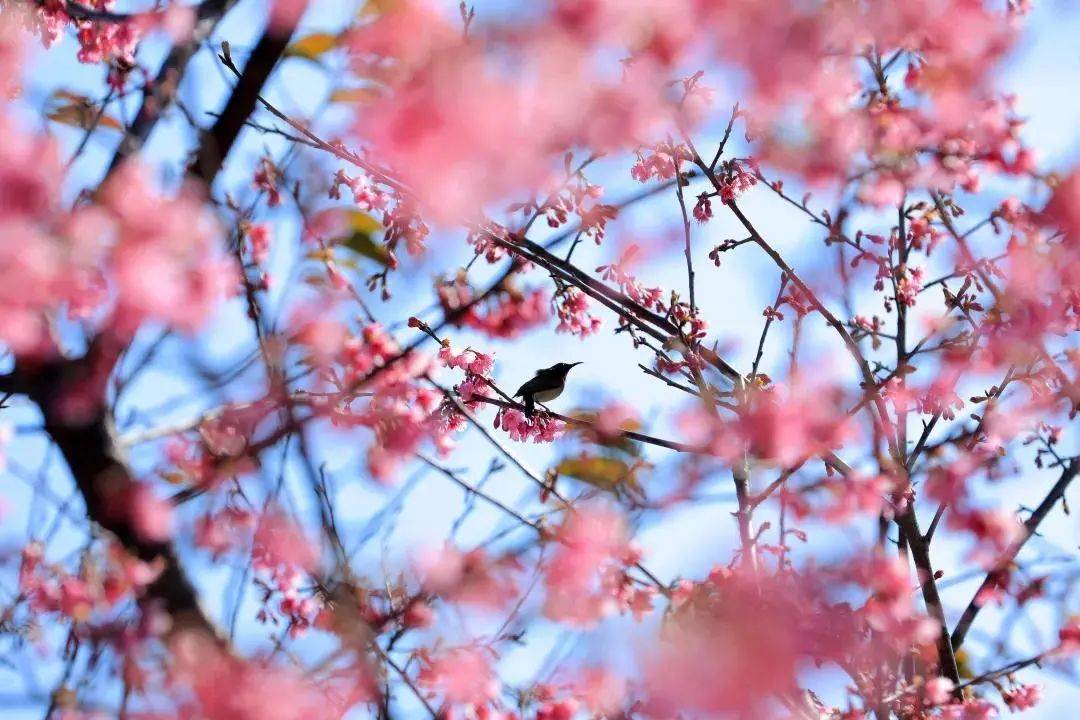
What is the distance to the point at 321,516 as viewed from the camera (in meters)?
2.05

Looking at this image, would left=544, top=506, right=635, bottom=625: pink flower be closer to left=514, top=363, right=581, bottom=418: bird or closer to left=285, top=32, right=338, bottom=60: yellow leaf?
left=514, top=363, right=581, bottom=418: bird

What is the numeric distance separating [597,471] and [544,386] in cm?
68

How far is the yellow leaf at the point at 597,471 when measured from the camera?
3.58 metres

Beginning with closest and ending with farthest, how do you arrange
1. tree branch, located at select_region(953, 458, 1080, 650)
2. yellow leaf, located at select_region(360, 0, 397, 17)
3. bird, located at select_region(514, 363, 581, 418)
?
yellow leaf, located at select_region(360, 0, 397, 17) < tree branch, located at select_region(953, 458, 1080, 650) < bird, located at select_region(514, 363, 581, 418)

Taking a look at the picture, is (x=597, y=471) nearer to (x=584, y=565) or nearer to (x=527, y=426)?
(x=584, y=565)

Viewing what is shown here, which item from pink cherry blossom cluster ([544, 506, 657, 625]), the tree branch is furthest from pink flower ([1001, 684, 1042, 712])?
pink cherry blossom cluster ([544, 506, 657, 625])

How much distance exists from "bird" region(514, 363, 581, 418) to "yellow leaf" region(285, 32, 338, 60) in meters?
1.77

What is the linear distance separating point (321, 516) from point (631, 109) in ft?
5.40

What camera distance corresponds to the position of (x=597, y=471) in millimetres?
3795

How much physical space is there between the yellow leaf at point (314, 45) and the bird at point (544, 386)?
177cm

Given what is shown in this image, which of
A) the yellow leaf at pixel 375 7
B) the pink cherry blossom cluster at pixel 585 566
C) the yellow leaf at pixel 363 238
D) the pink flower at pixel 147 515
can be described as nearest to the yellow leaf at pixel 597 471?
the pink cherry blossom cluster at pixel 585 566

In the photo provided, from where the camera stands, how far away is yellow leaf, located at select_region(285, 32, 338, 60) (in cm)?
331

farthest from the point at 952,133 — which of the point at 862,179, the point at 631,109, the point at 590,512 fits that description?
the point at 590,512

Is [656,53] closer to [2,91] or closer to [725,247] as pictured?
[725,247]
